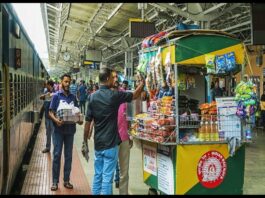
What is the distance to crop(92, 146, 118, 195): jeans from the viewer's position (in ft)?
16.1

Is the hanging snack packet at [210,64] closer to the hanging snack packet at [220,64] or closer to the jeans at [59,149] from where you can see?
the hanging snack packet at [220,64]

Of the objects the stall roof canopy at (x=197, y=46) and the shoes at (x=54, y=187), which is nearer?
the stall roof canopy at (x=197, y=46)

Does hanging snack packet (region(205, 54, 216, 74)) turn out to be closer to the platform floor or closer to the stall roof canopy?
the stall roof canopy

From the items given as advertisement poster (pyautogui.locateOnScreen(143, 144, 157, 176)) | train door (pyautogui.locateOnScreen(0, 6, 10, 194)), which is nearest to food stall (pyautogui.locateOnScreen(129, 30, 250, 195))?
advertisement poster (pyautogui.locateOnScreen(143, 144, 157, 176))

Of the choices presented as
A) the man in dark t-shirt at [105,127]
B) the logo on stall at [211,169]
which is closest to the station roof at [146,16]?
the logo on stall at [211,169]

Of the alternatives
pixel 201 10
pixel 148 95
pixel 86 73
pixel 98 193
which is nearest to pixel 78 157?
pixel 148 95

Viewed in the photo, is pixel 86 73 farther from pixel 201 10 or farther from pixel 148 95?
pixel 148 95

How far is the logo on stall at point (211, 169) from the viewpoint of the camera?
524 centimetres

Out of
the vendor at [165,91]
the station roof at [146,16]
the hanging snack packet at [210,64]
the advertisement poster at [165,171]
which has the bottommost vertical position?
the advertisement poster at [165,171]

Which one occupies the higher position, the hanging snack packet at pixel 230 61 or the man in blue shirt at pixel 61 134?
the hanging snack packet at pixel 230 61

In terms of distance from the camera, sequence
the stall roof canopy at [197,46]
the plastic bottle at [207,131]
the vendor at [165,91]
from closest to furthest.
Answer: the stall roof canopy at [197,46], the plastic bottle at [207,131], the vendor at [165,91]

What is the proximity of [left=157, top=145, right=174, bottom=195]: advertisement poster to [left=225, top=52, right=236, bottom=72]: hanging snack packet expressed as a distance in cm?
120

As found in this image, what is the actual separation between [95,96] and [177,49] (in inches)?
42.5

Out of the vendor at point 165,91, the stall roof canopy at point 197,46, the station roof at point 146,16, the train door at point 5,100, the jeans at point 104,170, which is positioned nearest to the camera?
the train door at point 5,100
